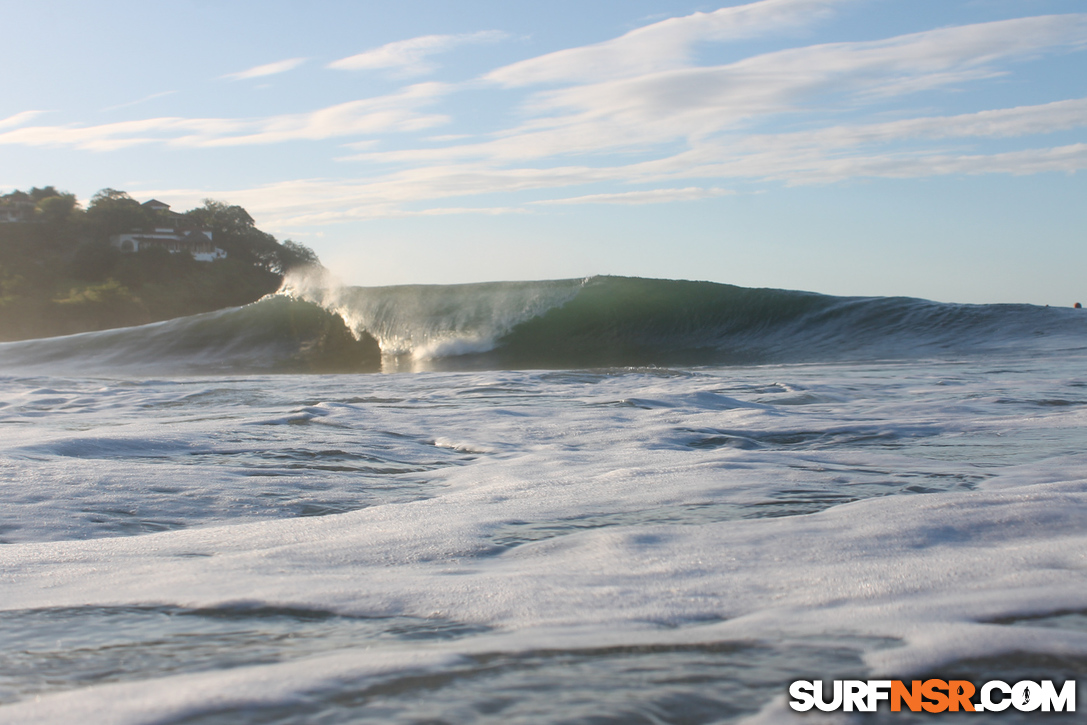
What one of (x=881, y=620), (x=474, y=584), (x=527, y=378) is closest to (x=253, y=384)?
(x=527, y=378)

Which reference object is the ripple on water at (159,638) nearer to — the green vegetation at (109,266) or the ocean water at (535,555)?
the ocean water at (535,555)

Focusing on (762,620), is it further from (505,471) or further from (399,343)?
(399,343)

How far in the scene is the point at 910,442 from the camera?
4289mm

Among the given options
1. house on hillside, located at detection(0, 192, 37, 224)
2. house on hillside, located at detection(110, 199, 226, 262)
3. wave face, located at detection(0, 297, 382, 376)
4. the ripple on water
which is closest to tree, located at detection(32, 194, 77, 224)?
house on hillside, located at detection(0, 192, 37, 224)

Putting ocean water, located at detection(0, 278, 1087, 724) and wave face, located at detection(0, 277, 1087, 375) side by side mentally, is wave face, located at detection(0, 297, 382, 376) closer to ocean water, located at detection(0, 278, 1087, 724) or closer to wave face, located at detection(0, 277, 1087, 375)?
wave face, located at detection(0, 277, 1087, 375)

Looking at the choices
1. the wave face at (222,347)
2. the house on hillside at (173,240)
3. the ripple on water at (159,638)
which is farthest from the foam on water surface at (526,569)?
the house on hillside at (173,240)

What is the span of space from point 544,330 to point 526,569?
13.7 metres

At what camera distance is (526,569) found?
204 centimetres

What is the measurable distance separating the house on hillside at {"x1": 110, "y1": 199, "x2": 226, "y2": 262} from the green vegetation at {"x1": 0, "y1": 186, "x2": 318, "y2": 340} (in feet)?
1.69

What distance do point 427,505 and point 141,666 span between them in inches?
62.2

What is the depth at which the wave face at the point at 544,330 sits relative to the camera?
13297 millimetres

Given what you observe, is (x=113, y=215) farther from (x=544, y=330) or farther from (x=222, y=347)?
(x=544, y=330)

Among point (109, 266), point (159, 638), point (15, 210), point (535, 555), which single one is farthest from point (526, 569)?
point (15, 210)

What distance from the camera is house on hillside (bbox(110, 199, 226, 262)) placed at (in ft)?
210
